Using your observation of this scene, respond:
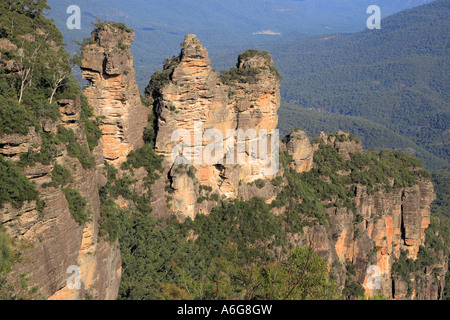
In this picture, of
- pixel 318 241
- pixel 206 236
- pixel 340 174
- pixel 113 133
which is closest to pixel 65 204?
pixel 113 133

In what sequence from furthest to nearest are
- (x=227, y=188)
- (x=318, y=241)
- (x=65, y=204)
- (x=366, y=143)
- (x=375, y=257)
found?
(x=366, y=143)
(x=375, y=257)
(x=318, y=241)
(x=227, y=188)
(x=65, y=204)

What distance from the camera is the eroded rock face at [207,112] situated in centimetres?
3331

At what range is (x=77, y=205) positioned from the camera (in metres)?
21.2

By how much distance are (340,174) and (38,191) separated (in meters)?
37.2

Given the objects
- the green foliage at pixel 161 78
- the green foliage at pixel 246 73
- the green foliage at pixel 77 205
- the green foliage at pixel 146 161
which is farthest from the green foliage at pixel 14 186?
the green foliage at pixel 246 73

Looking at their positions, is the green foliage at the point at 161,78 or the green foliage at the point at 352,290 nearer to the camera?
the green foliage at the point at 161,78

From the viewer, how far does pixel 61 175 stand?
800 inches

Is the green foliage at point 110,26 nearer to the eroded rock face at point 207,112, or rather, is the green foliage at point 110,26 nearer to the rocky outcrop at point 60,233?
the eroded rock face at point 207,112

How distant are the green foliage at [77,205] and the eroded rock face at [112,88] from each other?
422 inches

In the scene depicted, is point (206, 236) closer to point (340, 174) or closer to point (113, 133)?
point (113, 133)

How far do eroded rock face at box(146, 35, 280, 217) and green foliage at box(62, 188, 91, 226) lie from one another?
12190mm

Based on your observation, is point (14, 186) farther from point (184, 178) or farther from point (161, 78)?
point (161, 78)

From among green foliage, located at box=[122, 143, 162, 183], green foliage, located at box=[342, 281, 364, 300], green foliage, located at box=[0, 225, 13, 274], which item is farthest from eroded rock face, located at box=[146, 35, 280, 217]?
green foliage, located at box=[0, 225, 13, 274]

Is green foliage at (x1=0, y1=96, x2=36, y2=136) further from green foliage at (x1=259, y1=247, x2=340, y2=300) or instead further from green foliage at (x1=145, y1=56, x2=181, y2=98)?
green foliage at (x1=145, y1=56, x2=181, y2=98)
